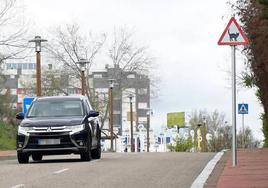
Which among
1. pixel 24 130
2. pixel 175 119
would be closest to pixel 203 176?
pixel 24 130

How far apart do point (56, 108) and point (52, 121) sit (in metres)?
1.14

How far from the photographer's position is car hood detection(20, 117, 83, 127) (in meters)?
20.5

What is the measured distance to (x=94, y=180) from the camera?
14.4 metres

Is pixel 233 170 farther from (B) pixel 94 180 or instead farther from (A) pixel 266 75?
(A) pixel 266 75

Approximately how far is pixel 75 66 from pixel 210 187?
5916 centimetres

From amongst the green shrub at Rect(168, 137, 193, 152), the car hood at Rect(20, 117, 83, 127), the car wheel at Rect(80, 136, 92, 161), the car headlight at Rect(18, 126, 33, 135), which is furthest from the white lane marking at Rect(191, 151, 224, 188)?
the green shrub at Rect(168, 137, 193, 152)

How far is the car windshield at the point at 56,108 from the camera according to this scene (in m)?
21.6

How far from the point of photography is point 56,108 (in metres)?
21.8

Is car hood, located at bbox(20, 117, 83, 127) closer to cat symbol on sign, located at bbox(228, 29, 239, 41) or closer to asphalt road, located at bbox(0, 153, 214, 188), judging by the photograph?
asphalt road, located at bbox(0, 153, 214, 188)

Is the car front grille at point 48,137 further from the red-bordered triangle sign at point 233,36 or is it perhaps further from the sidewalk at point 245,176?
the red-bordered triangle sign at point 233,36

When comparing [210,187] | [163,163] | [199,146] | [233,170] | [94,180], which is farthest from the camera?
[199,146]

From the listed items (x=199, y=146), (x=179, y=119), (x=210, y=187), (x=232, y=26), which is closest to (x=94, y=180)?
(x=210, y=187)

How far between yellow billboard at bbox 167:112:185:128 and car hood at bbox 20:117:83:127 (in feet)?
309

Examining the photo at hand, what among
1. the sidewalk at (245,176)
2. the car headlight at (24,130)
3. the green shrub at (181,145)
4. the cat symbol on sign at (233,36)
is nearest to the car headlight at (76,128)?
the car headlight at (24,130)
